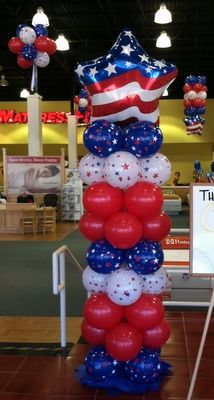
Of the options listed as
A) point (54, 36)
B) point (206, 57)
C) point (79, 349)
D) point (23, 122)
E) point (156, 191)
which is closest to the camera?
point (156, 191)

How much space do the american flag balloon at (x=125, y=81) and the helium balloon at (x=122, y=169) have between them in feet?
1.13

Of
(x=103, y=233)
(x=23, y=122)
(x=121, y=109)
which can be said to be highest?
(x=23, y=122)

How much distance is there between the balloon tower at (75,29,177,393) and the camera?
3.36 metres

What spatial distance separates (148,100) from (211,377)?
6.81 feet

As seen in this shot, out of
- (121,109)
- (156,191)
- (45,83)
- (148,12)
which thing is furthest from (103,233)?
(45,83)

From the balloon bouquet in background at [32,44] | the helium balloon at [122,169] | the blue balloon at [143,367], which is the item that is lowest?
the blue balloon at [143,367]

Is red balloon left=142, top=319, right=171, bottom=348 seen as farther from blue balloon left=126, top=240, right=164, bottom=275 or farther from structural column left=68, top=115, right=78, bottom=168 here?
structural column left=68, top=115, right=78, bottom=168

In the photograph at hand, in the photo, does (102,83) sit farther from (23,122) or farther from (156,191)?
(23,122)

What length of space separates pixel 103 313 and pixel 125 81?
5.26ft

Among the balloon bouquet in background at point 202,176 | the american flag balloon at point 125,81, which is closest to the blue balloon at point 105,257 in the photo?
the american flag balloon at point 125,81

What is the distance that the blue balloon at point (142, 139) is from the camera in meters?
3.37

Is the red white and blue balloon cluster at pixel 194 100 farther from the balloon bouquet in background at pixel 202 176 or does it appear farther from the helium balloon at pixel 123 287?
the helium balloon at pixel 123 287

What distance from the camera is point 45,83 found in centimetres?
2305

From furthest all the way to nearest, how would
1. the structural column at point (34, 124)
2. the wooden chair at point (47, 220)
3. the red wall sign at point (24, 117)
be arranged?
the red wall sign at point (24, 117) < the structural column at point (34, 124) < the wooden chair at point (47, 220)
